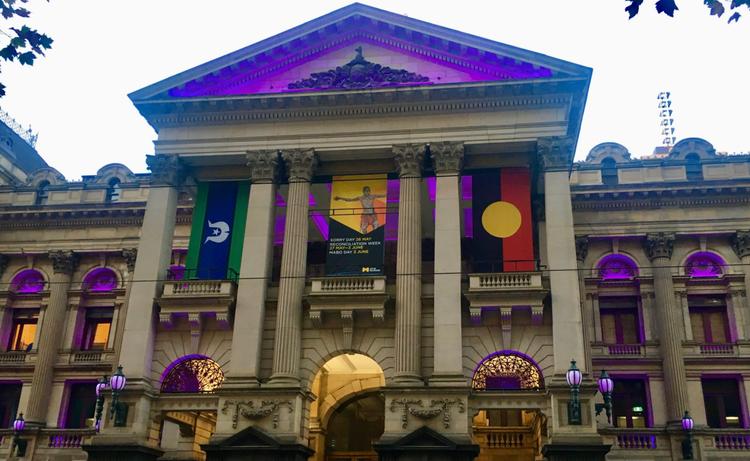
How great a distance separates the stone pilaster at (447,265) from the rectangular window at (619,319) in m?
12.4

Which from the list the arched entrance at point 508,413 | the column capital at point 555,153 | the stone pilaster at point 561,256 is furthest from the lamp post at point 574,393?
the column capital at point 555,153

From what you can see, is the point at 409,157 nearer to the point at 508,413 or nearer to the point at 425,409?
the point at 425,409

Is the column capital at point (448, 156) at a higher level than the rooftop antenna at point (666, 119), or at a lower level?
lower

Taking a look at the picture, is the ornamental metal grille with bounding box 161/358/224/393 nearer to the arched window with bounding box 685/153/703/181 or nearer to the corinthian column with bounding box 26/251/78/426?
the corinthian column with bounding box 26/251/78/426

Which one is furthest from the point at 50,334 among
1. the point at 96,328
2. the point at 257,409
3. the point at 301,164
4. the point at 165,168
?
the point at 301,164

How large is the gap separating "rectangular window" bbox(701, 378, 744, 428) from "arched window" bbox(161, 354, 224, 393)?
2237cm

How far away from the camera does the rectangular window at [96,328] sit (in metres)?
41.9

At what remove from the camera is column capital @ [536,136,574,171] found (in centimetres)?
3012

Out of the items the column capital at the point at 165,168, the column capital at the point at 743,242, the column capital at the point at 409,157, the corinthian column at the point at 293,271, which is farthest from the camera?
the column capital at the point at 743,242

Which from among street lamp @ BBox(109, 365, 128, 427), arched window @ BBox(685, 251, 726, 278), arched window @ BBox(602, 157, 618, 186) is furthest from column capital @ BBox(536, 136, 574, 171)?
street lamp @ BBox(109, 365, 128, 427)

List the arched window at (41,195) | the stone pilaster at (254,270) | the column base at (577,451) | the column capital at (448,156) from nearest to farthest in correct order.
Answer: the column base at (577,451), the stone pilaster at (254,270), the column capital at (448,156), the arched window at (41,195)

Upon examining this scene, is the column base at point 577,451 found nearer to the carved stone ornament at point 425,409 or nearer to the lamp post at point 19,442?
the carved stone ornament at point 425,409

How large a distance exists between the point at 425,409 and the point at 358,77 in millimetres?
13832

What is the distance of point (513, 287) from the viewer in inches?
1117
